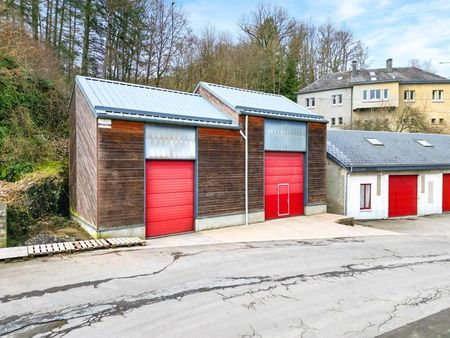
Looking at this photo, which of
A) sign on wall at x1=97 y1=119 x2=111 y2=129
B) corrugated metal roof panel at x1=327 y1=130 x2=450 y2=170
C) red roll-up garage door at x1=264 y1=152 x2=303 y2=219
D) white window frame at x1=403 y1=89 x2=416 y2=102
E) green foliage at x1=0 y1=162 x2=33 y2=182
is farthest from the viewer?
white window frame at x1=403 y1=89 x2=416 y2=102

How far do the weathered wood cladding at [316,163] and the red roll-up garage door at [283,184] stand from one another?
0.51 meters

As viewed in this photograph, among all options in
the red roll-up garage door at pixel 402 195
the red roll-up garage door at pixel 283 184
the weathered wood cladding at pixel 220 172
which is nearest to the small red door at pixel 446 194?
the red roll-up garage door at pixel 402 195

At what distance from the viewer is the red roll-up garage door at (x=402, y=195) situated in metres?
18.9

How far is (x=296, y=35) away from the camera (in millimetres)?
40125

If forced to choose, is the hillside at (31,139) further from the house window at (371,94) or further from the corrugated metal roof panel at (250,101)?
the house window at (371,94)

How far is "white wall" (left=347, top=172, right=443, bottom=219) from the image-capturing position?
1766 cm

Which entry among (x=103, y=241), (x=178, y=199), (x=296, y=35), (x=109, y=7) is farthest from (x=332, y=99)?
(x=103, y=241)

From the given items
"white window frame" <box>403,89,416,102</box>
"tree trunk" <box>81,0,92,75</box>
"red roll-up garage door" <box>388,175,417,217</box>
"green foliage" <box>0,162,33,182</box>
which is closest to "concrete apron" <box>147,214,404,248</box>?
"green foliage" <box>0,162,33,182</box>

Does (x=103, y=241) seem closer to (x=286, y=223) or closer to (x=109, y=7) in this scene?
(x=286, y=223)

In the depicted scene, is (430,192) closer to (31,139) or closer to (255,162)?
(255,162)

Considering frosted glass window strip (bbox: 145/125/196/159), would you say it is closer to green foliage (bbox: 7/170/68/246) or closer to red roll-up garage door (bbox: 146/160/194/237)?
red roll-up garage door (bbox: 146/160/194/237)

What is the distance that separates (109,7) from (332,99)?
92.1ft

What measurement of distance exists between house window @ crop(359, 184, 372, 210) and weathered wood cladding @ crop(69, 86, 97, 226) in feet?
43.8

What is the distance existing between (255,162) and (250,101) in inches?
122
